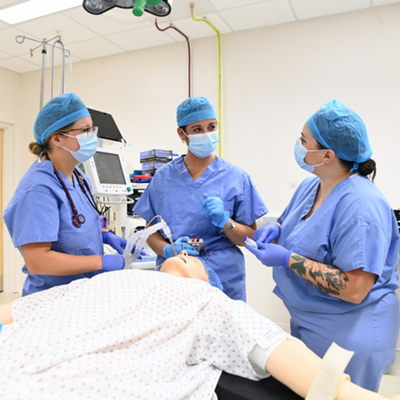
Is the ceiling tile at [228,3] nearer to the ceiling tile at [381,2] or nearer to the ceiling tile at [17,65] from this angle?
the ceiling tile at [381,2]

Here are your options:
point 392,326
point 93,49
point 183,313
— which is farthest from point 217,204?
point 93,49

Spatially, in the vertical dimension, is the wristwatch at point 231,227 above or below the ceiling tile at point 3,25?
below

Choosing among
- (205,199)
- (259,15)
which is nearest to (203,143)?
(205,199)

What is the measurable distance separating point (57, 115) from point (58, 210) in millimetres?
384

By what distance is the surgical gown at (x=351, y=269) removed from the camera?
112 centimetres

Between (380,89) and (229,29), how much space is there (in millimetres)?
1285

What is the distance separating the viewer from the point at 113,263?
4.80 ft

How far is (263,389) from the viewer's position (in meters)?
0.97

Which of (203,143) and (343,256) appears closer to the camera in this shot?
(343,256)

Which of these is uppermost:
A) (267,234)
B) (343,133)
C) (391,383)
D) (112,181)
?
(343,133)

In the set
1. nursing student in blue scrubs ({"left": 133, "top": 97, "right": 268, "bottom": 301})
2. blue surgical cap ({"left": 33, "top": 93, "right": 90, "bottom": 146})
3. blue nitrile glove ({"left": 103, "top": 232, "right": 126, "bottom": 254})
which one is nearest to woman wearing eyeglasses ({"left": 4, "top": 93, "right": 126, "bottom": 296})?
blue surgical cap ({"left": 33, "top": 93, "right": 90, "bottom": 146})

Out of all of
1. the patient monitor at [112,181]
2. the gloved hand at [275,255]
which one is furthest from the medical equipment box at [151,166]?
the gloved hand at [275,255]

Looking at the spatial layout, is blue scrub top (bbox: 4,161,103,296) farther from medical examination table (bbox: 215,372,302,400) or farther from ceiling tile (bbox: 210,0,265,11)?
ceiling tile (bbox: 210,0,265,11)

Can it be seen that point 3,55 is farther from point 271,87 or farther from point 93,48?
point 271,87
